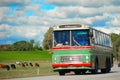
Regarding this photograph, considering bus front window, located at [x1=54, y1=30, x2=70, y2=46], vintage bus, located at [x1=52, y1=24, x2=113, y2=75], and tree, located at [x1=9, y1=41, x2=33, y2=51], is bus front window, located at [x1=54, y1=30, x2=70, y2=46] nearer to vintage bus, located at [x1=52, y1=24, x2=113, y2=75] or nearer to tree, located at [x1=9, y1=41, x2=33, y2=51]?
vintage bus, located at [x1=52, y1=24, x2=113, y2=75]

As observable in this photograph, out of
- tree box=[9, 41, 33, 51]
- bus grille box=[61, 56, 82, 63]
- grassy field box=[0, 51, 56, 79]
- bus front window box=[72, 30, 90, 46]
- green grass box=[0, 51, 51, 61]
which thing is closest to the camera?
bus front window box=[72, 30, 90, 46]

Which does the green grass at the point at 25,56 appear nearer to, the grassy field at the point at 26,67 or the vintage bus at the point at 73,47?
the grassy field at the point at 26,67

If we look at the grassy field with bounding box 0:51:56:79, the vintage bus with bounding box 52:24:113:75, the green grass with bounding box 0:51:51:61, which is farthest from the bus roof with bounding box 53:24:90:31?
the green grass with bounding box 0:51:51:61

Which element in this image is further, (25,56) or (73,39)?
(25,56)

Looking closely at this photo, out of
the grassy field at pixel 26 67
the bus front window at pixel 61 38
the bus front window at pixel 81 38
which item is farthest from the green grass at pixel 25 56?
the bus front window at pixel 81 38

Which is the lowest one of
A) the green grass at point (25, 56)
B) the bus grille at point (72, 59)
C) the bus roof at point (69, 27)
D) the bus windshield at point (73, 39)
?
the green grass at point (25, 56)

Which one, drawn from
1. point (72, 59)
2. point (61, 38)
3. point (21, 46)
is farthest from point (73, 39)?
point (21, 46)

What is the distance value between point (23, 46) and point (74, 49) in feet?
442

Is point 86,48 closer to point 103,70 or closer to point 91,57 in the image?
point 91,57

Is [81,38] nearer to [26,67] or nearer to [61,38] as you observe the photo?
[61,38]

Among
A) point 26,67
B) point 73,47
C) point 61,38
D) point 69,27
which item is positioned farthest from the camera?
point 26,67

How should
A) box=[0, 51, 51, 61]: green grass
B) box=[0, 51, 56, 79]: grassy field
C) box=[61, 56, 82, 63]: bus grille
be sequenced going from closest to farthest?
box=[61, 56, 82, 63]: bus grille, box=[0, 51, 56, 79]: grassy field, box=[0, 51, 51, 61]: green grass

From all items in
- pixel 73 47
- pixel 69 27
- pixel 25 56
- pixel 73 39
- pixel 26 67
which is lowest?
pixel 25 56

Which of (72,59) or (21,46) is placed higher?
(72,59)
